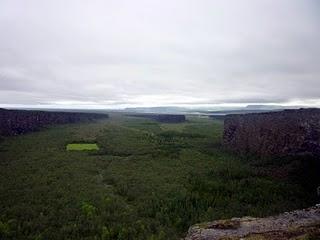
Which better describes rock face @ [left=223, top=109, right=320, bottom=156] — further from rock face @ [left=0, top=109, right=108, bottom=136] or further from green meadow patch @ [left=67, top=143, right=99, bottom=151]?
rock face @ [left=0, top=109, right=108, bottom=136]

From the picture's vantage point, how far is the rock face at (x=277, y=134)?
44.6m

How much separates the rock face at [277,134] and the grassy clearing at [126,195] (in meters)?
5.44

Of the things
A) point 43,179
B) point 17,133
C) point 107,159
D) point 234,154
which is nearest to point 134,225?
point 43,179

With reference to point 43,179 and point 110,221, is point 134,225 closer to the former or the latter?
point 110,221

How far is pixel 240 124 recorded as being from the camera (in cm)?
6581

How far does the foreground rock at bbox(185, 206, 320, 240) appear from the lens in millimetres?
15008

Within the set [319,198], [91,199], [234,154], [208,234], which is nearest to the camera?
[208,234]

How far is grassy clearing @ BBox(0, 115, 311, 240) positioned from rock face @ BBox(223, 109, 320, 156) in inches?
214

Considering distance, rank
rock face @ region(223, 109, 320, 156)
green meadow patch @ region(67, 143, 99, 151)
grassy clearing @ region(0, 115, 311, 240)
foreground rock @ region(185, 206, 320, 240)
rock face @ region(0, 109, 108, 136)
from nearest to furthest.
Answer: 1. foreground rock @ region(185, 206, 320, 240)
2. grassy clearing @ region(0, 115, 311, 240)
3. rock face @ region(223, 109, 320, 156)
4. green meadow patch @ region(67, 143, 99, 151)
5. rock face @ region(0, 109, 108, 136)

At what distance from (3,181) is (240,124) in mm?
42513

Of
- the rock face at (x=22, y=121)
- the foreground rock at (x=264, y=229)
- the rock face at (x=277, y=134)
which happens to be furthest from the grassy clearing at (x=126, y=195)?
the rock face at (x=22, y=121)

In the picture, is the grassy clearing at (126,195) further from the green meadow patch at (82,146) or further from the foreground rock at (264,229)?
the green meadow patch at (82,146)

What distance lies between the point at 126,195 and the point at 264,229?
49.6 feet

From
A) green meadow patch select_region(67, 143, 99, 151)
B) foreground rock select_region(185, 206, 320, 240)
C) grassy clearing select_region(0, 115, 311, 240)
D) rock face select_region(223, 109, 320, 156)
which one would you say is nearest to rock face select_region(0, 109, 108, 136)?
green meadow patch select_region(67, 143, 99, 151)
